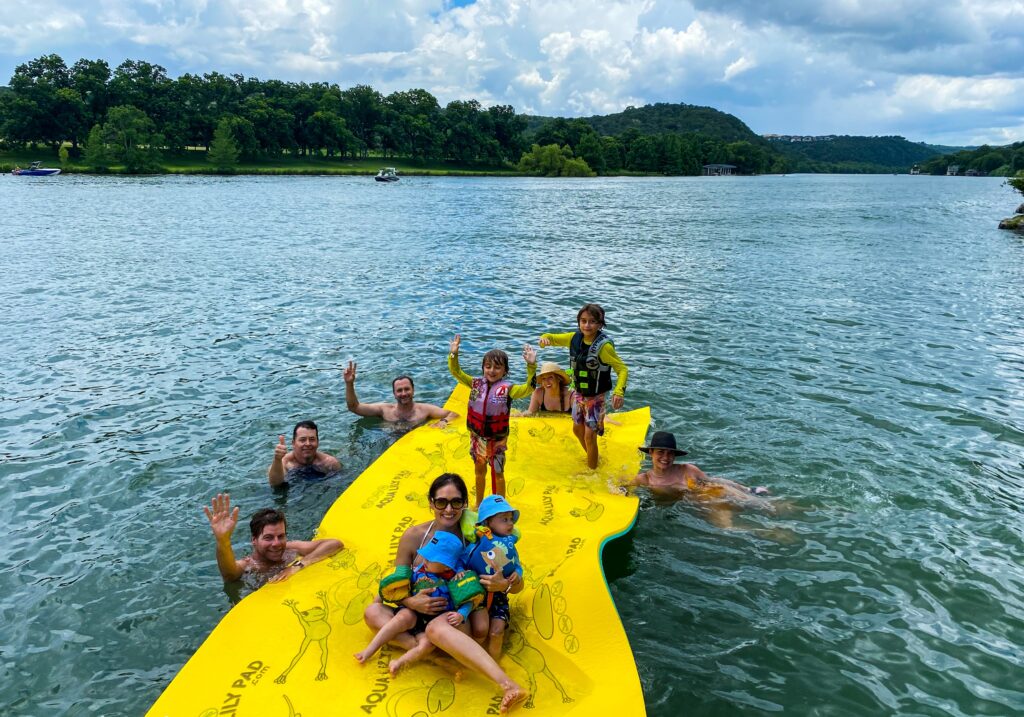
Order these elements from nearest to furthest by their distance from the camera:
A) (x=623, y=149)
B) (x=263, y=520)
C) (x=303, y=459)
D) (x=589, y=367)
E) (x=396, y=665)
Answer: (x=396, y=665)
(x=263, y=520)
(x=589, y=367)
(x=303, y=459)
(x=623, y=149)

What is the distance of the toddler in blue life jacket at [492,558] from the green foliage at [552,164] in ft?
464

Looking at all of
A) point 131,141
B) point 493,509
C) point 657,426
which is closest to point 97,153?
point 131,141

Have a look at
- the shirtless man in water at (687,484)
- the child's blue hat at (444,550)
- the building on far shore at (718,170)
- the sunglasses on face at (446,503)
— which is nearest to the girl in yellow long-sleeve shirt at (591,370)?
the shirtless man in water at (687,484)

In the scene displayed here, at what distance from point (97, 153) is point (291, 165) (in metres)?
32.4

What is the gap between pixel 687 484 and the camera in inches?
357

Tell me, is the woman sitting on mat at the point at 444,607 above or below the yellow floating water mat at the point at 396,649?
above

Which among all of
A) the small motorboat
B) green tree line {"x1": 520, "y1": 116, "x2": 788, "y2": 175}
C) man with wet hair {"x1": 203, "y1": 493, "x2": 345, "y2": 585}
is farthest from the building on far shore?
man with wet hair {"x1": 203, "y1": 493, "x2": 345, "y2": 585}

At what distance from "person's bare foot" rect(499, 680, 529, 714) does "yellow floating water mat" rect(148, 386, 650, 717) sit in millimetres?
64

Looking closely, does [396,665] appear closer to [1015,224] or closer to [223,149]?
[1015,224]

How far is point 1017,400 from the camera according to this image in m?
12.5

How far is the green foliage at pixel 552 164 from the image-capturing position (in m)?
140

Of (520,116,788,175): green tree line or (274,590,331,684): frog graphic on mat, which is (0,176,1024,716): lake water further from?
(520,116,788,175): green tree line

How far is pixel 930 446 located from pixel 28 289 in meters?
25.2

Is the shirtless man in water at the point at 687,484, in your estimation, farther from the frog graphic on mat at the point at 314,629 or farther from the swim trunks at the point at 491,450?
the frog graphic on mat at the point at 314,629
